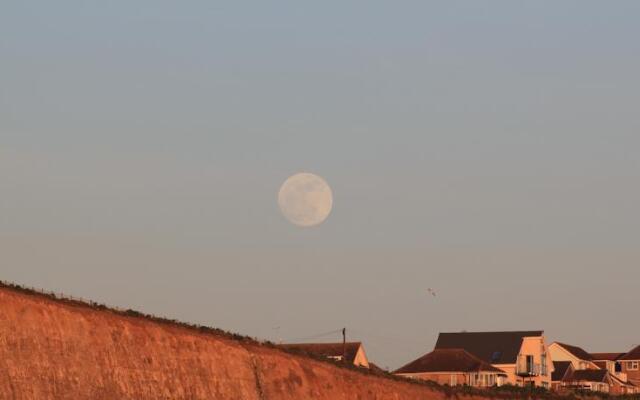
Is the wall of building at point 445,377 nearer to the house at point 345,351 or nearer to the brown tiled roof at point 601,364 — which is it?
the house at point 345,351

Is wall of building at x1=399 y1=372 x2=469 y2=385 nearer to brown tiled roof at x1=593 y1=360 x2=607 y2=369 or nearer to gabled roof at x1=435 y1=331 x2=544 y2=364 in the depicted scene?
gabled roof at x1=435 y1=331 x2=544 y2=364

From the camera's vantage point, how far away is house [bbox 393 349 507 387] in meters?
122

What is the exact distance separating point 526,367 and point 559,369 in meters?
14.9

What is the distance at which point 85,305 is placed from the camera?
3007 inches

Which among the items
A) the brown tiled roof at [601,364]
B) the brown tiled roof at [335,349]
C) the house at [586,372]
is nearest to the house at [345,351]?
the brown tiled roof at [335,349]

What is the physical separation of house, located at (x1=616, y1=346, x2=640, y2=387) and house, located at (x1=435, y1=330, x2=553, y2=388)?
2659 centimetres

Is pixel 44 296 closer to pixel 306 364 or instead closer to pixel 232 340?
pixel 232 340

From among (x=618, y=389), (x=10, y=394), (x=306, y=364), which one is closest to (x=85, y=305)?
(x=10, y=394)

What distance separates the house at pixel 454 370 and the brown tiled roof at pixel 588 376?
16.5 metres

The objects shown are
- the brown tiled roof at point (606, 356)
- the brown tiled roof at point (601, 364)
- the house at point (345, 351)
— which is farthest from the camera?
the brown tiled roof at point (606, 356)

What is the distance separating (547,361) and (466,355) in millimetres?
12090

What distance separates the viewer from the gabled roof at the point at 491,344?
427 feet

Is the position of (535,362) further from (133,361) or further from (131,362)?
(131,362)

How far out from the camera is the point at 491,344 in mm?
132625
